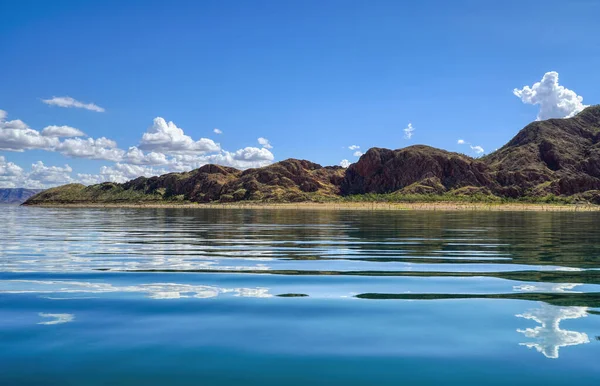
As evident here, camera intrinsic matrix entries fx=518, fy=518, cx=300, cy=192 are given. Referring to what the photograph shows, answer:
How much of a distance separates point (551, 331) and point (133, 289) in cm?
1031

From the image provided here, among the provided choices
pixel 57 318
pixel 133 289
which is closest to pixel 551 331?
pixel 57 318

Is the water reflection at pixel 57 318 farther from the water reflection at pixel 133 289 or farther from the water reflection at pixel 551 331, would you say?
the water reflection at pixel 551 331

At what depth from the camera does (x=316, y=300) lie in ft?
41.4

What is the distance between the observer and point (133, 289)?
46.6 ft

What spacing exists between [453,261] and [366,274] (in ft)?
17.1

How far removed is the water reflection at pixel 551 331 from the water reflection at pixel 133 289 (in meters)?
6.23

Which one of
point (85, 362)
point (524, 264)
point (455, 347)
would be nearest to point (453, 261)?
point (524, 264)

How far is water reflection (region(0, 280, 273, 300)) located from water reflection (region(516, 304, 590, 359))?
245 inches

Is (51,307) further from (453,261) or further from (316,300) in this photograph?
(453,261)

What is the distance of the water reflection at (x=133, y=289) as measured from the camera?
13.4 meters

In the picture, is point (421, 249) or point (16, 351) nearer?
point (16, 351)

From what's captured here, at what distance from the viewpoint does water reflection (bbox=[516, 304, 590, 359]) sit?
8.59 m

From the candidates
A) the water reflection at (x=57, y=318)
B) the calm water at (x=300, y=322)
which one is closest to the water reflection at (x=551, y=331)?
the calm water at (x=300, y=322)

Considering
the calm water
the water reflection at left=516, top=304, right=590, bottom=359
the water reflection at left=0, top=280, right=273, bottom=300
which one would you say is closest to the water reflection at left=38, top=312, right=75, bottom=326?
the calm water
